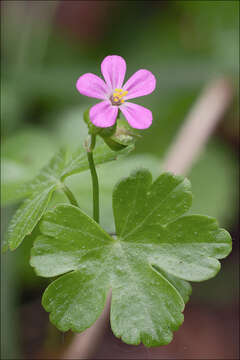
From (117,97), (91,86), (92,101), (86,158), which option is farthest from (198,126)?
(91,86)

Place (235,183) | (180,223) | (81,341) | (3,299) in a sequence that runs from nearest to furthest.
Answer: (180,223), (81,341), (3,299), (235,183)

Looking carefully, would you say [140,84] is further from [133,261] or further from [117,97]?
[133,261]

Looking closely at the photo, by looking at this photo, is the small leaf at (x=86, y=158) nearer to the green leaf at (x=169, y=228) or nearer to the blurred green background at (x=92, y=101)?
the green leaf at (x=169, y=228)

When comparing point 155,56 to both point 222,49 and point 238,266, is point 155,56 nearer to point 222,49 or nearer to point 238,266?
point 222,49

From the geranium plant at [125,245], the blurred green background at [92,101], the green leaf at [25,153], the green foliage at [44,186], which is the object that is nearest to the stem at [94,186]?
the geranium plant at [125,245]

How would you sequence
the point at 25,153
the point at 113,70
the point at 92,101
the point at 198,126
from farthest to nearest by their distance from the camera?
the point at 92,101
the point at 198,126
the point at 25,153
the point at 113,70

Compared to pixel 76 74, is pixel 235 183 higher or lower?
lower

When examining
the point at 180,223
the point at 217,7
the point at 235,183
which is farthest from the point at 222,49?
the point at 180,223
